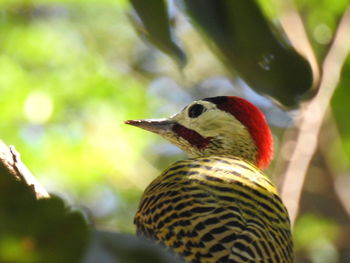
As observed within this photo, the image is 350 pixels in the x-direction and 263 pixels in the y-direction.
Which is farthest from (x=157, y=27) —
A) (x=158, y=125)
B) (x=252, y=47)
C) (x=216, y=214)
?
(x=158, y=125)

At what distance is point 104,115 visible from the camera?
21.8ft

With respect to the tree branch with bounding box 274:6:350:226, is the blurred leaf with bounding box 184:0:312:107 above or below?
below

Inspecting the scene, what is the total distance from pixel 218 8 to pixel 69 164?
183 inches

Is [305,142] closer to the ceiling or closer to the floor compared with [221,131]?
closer to the ceiling

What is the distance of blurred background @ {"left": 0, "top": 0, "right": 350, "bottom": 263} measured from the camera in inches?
226

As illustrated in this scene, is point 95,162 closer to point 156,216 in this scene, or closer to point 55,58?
point 55,58

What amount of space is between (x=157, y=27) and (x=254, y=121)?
2.40 meters

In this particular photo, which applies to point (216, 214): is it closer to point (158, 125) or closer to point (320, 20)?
point (158, 125)

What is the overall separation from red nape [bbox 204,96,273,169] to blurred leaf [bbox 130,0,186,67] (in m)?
2.35

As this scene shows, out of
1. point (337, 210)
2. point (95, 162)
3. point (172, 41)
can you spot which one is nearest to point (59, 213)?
point (172, 41)

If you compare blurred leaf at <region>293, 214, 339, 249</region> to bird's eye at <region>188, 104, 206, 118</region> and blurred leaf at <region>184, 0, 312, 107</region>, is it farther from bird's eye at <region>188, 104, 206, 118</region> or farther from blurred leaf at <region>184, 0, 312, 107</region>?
blurred leaf at <region>184, 0, 312, 107</region>

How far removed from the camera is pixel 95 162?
6098mm

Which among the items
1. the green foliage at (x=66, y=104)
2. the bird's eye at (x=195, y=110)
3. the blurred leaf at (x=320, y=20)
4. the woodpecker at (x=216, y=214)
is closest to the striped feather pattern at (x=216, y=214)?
the woodpecker at (x=216, y=214)

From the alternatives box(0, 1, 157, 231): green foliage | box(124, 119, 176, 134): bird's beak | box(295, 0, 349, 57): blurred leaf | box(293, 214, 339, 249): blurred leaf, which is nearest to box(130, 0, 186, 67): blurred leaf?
box(124, 119, 176, 134): bird's beak
